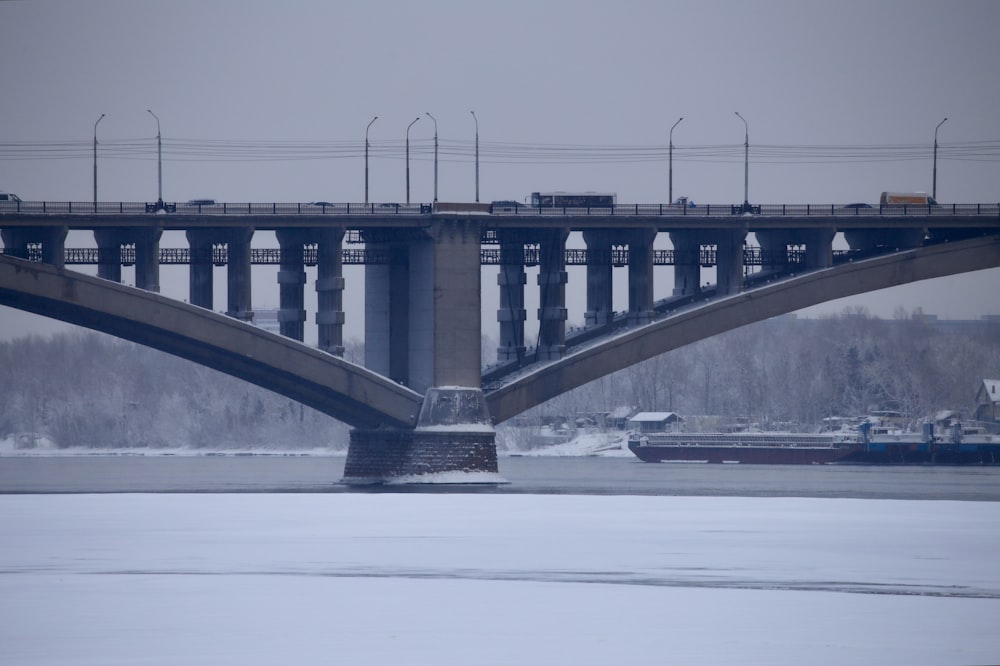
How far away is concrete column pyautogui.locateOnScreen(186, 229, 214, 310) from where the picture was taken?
87.2 meters

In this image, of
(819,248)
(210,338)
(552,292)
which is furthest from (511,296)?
(210,338)

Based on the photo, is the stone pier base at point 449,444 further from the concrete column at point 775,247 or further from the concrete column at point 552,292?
the concrete column at point 775,247

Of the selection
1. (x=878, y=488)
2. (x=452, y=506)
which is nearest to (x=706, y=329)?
(x=878, y=488)

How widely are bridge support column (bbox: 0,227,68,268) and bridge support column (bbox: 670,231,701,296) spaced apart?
104ft

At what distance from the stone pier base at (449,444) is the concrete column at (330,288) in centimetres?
532

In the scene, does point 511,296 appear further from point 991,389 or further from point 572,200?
point 991,389

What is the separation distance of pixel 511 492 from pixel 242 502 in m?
16.3

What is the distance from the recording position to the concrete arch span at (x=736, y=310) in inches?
3634

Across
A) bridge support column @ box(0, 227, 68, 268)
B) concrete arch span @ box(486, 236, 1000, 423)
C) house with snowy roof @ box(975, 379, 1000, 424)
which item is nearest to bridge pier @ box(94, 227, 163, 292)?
bridge support column @ box(0, 227, 68, 268)

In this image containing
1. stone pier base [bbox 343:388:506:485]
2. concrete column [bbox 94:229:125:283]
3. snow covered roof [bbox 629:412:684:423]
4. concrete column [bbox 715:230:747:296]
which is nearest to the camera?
concrete column [bbox 94:229:125:283]

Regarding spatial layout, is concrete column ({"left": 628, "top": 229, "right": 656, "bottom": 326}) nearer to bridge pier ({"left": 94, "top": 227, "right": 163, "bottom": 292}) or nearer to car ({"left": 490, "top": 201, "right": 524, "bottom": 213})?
car ({"left": 490, "top": 201, "right": 524, "bottom": 213})

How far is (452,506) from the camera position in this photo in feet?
217

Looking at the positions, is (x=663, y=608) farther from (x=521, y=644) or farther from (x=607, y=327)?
(x=607, y=327)

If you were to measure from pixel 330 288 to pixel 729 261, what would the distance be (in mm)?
21030
